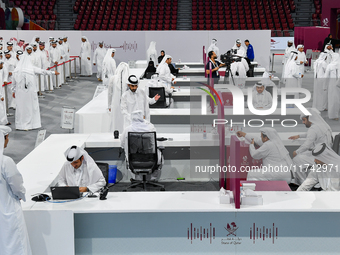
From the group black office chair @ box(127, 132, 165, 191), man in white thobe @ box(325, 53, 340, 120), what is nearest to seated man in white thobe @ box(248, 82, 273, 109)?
black office chair @ box(127, 132, 165, 191)

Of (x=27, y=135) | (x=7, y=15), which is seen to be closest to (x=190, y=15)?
(x=7, y=15)

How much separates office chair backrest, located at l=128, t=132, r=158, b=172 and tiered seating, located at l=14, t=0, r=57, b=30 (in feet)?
61.8

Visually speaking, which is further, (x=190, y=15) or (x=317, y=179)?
(x=190, y=15)

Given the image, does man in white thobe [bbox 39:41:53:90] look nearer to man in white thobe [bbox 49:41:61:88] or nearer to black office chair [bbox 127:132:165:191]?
man in white thobe [bbox 49:41:61:88]

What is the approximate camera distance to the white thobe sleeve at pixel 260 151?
5.37m

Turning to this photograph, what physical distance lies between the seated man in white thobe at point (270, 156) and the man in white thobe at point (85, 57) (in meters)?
13.0

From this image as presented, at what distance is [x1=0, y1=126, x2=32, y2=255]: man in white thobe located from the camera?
12.0ft

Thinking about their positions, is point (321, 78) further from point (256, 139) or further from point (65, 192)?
point (65, 192)

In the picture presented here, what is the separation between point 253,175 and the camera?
18.2ft

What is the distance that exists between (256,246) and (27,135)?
645cm

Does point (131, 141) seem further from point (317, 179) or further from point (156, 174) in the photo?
point (317, 179)

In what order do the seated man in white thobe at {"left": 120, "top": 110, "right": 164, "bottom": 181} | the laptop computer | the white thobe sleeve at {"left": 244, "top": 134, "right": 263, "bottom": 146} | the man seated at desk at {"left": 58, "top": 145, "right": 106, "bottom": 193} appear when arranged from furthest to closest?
the seated man in white thobe at {"left": 120, "top": 110, "right": 164, "bottom": 181}
the white thobe sleeve at {"left": 244, "top": 134, "right": 263, "bottom": 146}
the man seated at desk at {"left": 58, "top": 145, "right": 106, "bottom": 193}
the laptop computer

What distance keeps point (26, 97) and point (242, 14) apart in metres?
15.9

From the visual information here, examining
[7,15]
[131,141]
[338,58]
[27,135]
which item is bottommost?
[27,135]
